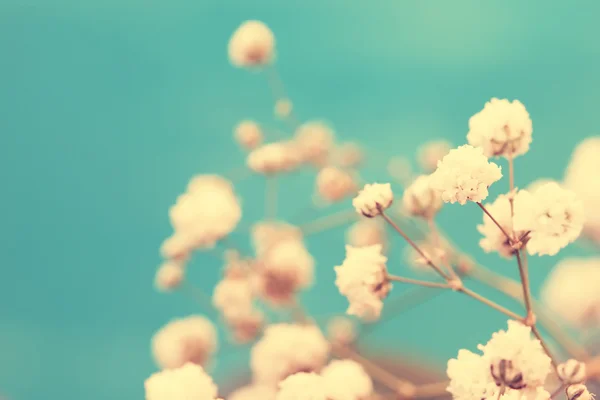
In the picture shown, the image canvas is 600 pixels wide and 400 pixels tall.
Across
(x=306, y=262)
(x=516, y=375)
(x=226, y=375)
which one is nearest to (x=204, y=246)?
(x=306, y=262)

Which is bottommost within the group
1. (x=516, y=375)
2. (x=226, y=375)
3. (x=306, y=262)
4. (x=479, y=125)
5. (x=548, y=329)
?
(x=516, y=375)

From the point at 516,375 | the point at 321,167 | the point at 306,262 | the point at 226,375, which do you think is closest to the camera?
the point at 516,375

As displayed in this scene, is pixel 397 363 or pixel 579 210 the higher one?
pixel 397 363

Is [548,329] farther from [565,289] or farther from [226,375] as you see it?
[226,375]

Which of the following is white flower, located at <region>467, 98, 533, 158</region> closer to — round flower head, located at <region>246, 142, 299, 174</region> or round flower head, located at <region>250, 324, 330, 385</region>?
round flower head, located at <region>250, 324, 330, 385</region>

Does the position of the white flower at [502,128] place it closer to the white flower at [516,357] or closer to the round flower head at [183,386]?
the white flower at [516,357]

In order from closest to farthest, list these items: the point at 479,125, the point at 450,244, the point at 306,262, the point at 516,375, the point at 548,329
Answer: the point at 516,375
the point at 479,125
the point at 548,329
the point at 450,244
the point at 306,262

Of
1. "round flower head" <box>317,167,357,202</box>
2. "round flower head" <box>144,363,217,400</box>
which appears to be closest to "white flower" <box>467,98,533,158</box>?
"round flower head" <box>144,363,217,400</box>
